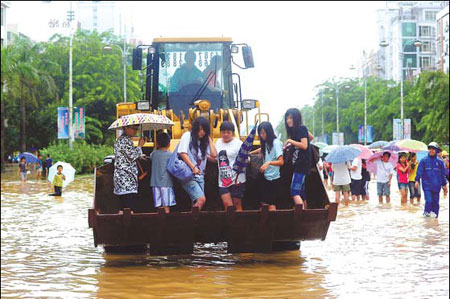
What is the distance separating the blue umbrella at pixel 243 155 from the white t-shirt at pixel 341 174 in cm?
1276

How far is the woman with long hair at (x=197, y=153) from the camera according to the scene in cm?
1147

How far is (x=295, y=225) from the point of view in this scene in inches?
456

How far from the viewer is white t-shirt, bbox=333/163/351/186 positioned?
24.0 metres

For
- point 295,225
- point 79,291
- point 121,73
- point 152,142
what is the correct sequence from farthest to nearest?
point 121,73, point 152,142, point 295,225, point 79,291

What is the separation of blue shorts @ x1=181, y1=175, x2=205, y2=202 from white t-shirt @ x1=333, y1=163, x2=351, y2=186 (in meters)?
12.8

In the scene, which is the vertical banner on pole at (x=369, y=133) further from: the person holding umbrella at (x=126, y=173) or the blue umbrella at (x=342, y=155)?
the person holding umbrella at (x=126, y=173)

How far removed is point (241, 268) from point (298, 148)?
1.79m

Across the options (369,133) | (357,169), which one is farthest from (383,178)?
(369,133)

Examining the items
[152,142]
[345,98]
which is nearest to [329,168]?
[152,142]

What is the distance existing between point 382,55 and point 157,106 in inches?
5415

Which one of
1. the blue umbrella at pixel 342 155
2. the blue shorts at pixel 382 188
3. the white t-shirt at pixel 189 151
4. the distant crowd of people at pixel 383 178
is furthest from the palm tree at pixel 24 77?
the white t-shirt at pixel 189 151

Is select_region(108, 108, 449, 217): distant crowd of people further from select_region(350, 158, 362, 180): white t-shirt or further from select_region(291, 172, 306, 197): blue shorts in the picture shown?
select_region(350, 158, 362, 180): white t-shirt

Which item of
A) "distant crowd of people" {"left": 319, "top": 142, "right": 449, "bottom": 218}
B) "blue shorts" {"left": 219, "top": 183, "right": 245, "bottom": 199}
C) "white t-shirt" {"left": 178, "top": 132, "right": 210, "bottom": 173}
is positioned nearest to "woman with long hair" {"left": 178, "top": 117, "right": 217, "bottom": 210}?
"white t-shirt" {"left": 178, "top": 132, "right": 210, "bottom": 173}

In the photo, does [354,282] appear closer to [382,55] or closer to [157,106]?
[157,106]
